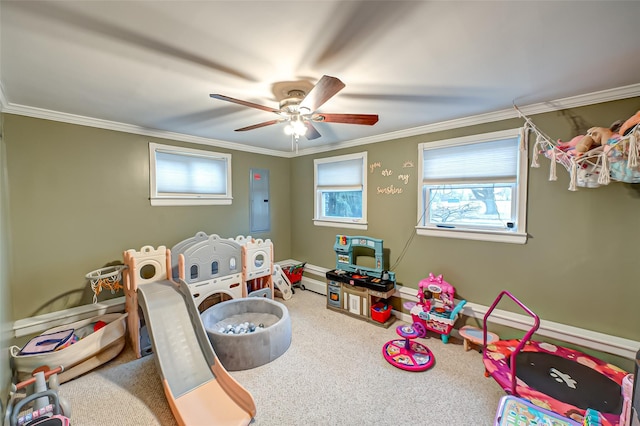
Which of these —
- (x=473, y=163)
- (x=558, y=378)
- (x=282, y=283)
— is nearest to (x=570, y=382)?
(x=558, y=378)

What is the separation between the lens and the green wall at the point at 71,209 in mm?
2398

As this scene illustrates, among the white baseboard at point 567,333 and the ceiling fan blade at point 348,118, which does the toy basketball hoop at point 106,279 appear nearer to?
the ceiling fan blade at point 348,118

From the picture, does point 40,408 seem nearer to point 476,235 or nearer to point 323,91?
point 323,91

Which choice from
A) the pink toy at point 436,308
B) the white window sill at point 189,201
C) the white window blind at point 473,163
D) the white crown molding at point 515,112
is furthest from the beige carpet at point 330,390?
A: the white crown molding at point 515,112

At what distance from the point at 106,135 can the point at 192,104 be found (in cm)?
133

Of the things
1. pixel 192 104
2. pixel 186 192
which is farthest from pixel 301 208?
pixel 192 104

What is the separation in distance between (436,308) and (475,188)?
1385 mm

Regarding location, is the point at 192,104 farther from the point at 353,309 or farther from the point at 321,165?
the point at 353,309

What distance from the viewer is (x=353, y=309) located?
10.9 ft

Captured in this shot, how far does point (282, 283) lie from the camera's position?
154 inches

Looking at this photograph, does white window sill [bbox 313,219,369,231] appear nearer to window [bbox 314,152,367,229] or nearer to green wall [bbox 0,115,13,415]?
window [bbox 314,152,367,229]

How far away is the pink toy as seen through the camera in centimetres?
268

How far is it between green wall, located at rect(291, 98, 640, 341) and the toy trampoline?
1.19ft

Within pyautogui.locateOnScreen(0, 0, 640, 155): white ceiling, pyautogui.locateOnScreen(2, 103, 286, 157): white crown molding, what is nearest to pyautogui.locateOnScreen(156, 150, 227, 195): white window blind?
pyautogui.locateOnScreen(2, 103, 286, 157): white crown molding
